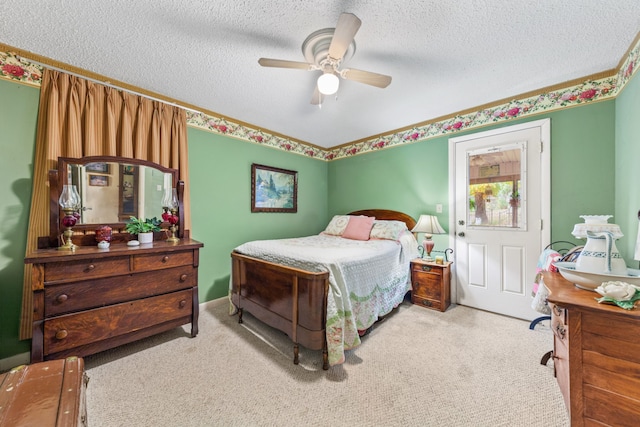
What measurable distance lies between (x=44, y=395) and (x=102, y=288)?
4.13 ft

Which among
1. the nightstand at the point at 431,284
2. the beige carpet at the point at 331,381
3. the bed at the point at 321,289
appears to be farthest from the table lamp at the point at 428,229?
the beige carpet at the point at 331,381

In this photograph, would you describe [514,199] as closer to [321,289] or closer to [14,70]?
[321,289]

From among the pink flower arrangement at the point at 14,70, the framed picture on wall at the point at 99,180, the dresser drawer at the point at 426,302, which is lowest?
the dresser drawer at the point at 426,302

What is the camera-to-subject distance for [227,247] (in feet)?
A: 10.7

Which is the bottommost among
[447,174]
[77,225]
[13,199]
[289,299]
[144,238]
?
[289,299]

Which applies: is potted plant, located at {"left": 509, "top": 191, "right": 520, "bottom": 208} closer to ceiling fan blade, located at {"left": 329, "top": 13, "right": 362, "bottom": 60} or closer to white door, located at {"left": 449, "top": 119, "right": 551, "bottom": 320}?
white door, located at {"left": 449, "top": 119, "right": 551, "bottom": 320}

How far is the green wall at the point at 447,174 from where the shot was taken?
2.27 metres

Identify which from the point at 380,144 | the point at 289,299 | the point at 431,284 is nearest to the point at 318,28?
the point at 289,299

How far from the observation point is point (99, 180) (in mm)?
2207

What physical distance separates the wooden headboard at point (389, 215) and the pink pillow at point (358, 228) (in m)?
0.37

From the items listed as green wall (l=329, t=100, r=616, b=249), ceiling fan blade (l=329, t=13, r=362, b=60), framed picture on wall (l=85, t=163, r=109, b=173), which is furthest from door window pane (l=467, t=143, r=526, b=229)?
framed picture on wall (l=85, t=163, r=109, b=173)

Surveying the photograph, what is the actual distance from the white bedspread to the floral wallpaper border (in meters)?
1.67

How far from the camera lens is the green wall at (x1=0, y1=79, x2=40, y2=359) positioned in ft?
6.18

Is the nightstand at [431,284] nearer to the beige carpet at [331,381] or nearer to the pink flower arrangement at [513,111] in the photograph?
the beige carpet at [331,381]
